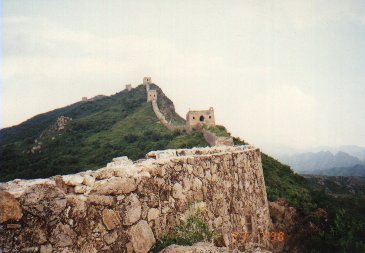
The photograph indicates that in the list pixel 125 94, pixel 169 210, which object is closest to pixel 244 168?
pixel 169 210

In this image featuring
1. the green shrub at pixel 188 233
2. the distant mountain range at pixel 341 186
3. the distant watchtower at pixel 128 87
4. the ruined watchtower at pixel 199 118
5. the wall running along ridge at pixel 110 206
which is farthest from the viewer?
the distant watchtower at pixel 128 87

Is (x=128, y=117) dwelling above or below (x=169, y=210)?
above

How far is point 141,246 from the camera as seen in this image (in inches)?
199

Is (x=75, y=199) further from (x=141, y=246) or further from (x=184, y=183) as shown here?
(x=184, y=183)

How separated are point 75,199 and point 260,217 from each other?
10537 millimetres

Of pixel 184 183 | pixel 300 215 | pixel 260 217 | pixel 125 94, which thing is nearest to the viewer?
pixel 184 183

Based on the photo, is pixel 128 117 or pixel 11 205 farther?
pixel 128 117

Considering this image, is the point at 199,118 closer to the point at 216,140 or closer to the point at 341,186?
the point at 216,140

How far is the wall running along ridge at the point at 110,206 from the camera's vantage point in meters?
3.73

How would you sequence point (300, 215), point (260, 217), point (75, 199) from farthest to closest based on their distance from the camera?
1. point (300, 215)
2. point (260, 217)
3. point (75, 199)
